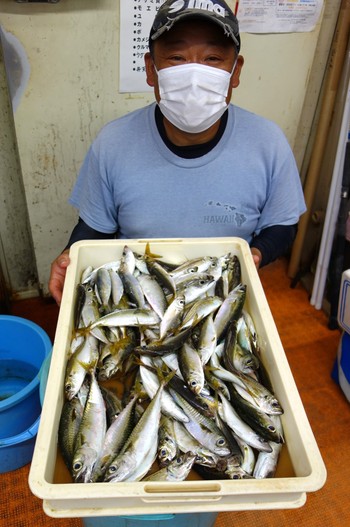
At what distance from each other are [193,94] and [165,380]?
898 millimetres

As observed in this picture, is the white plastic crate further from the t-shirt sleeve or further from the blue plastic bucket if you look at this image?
the blue plastic bucket

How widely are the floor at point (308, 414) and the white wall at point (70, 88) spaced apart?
33.1 inches

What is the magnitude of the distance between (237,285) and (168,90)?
0.68 m

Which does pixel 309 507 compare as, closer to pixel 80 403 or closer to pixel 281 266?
pixel 80 403

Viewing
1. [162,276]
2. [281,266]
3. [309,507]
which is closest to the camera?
[162,276]

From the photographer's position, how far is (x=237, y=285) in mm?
1417

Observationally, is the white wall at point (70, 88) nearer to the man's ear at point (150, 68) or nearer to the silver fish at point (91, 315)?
the man's ear at point (150, 68)

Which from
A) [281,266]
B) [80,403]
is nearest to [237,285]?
[80,403]

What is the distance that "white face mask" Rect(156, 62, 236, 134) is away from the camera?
1.37 metres

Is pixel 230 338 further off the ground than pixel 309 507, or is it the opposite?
pixel 230 338

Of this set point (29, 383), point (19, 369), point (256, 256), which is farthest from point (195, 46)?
point (19, 369)

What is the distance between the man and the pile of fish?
0.75 ft

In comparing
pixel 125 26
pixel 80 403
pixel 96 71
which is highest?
pixel 125 26

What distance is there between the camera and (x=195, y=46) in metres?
1.34
